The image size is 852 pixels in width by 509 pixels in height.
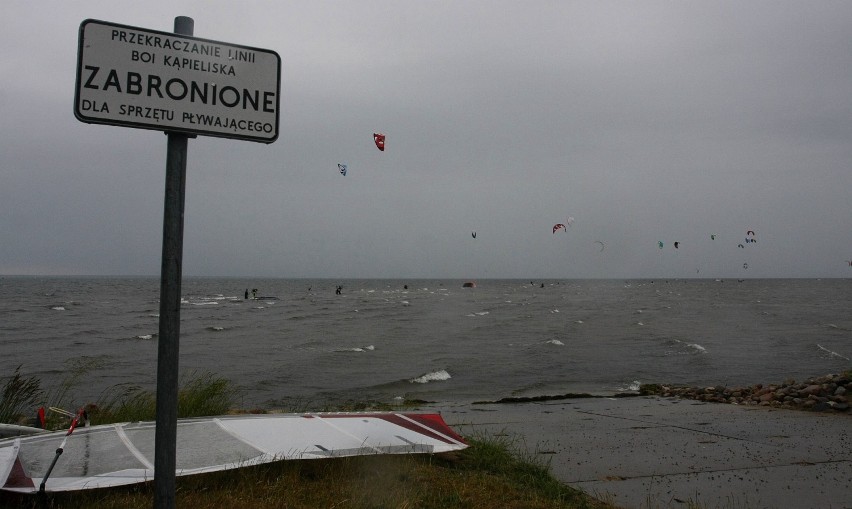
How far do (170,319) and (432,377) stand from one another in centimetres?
1492

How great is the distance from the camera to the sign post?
7.36 ft

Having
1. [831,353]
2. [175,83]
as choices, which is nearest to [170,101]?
[175,83]

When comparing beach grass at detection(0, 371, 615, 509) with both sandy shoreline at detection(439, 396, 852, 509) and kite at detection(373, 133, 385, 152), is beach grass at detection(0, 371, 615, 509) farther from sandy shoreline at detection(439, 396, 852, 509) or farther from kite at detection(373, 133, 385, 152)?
kite at detection(373, 133, 385, 152)

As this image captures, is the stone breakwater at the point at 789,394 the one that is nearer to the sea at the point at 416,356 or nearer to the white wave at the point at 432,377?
the sea at the point at 416,356

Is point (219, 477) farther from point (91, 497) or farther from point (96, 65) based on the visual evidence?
point (96, 65)

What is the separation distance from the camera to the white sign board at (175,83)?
2238 millimetres

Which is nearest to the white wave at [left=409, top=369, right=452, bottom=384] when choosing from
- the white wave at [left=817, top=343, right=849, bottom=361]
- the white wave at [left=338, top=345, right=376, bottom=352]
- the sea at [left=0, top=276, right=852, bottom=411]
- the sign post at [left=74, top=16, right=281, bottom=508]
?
the sea at [left=0, top=276, right=852, bottom=411]

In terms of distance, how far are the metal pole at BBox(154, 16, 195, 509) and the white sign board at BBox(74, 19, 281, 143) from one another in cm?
9

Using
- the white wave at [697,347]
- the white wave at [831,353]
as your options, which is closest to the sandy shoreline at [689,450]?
the white wave at [697,347]

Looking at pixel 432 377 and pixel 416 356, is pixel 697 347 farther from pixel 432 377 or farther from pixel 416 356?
pixel 432 377

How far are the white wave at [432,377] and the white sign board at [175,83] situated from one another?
46.6ft

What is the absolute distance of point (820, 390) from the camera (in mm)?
11383

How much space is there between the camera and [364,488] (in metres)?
4.13

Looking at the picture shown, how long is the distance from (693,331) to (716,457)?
26.7 meters
